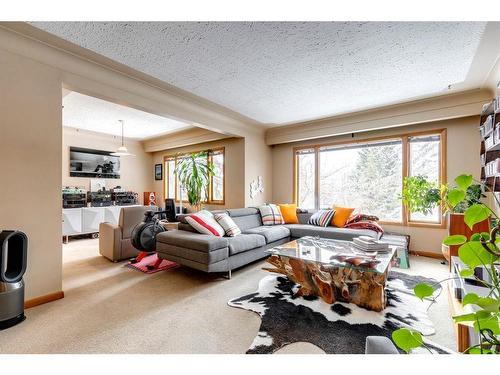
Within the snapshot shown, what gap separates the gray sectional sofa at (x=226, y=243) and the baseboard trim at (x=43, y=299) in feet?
3.75

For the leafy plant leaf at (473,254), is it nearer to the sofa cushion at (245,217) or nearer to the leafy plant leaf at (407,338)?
the leafy plant leaf at (407,338)

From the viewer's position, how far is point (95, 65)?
2.66m

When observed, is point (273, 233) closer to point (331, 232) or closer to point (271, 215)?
point (271, 215)

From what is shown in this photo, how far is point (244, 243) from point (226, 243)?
33 cm

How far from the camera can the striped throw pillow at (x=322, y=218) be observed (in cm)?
434

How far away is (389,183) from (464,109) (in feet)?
4.91

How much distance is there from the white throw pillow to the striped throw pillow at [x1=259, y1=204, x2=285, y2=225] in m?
1.41

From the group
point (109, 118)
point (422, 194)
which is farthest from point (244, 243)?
point (109, 118)

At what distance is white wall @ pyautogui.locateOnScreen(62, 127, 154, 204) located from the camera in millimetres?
5562

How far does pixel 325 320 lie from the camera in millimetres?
2025

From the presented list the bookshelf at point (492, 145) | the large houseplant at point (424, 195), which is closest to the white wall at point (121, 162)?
the large houseplant at point (424, 195)

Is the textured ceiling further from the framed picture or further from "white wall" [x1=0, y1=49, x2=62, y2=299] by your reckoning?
the framed picture

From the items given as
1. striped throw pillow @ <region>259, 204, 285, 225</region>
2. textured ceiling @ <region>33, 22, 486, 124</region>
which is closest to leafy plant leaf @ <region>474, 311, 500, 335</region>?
textured ceiling @ <region>33, 22, 486, 124</region>
